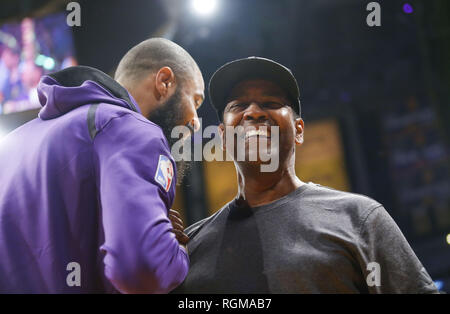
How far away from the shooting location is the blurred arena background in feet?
22.1

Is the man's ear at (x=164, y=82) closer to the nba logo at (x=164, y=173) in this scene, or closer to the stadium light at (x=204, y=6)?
the nba logo at (x=164, y=173)

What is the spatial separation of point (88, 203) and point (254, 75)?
100 cm

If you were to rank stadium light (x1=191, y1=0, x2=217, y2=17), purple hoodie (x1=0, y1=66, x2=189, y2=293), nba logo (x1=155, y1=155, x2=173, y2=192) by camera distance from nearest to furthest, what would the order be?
1. purple hoodie (x1=0, y1=66, x2=189, y2=293)
2. nba logo (x1=155, y1=155, x2=173, y2=192)
3. stadium light (x1=191, y1=0, x2=217, y2=17)

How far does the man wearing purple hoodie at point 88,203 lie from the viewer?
4.40ft

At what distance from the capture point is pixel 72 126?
1.56 metres

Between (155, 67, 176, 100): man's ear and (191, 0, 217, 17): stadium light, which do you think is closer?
(155, 67, 176, 100): man's ear

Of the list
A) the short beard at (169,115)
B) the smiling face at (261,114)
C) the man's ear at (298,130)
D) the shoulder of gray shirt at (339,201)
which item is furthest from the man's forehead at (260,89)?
the shoulder of gray shirt at (339,201)

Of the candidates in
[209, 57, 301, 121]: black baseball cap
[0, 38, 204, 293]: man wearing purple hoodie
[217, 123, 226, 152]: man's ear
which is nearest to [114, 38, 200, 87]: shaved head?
[209, 57, 301, 121]: black baseball cap

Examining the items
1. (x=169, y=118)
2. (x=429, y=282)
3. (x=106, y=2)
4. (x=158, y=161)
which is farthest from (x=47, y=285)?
(x=106, y=2)

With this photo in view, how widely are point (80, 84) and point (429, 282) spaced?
150cm

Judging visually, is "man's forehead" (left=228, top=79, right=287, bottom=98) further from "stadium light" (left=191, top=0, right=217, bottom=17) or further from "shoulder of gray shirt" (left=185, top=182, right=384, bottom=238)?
"stadium light" (left=191, top=0, right=217, bottom=17)

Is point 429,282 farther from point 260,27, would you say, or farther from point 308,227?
point 260,27

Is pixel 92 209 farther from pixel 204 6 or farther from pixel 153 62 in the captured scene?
pixel 204 6

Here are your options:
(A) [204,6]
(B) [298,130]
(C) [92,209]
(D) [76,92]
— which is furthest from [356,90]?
(C) [92,209]
